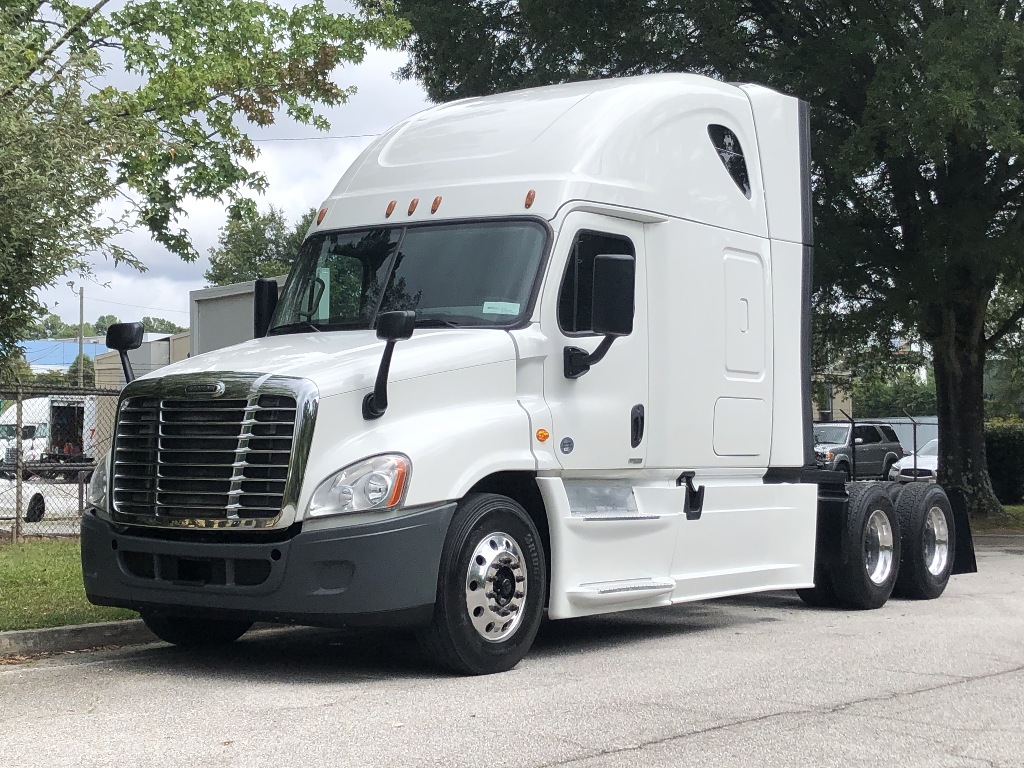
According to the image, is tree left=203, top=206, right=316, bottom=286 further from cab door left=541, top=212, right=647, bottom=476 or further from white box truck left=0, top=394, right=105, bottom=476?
cab door left=541, top=212, right=647, bottom=476

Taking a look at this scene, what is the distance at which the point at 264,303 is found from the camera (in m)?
9.88

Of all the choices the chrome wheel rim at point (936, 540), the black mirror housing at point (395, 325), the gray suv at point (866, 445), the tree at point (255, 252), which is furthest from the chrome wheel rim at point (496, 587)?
the tree at point (255, 252)

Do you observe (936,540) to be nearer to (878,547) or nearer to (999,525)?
(878,547)

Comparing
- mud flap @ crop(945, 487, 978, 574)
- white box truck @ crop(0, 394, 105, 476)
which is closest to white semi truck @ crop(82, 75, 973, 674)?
mud flap @ crop(945, 487, 978, 574)

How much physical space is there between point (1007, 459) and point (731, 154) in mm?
20520

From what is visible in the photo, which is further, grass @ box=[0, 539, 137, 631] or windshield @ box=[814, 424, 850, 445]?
windshield @ box=[814, 424, 850, 445]

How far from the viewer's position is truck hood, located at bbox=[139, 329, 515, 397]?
7.54 m

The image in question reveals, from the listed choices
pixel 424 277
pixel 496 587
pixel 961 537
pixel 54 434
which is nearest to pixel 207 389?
pixel 424 277

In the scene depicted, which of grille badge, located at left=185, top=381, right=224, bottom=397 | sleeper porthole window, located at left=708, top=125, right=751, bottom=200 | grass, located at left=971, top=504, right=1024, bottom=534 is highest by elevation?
sleeper porthole window, located at left=708, top=125, right=751, bottom=200

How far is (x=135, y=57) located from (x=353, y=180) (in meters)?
10.6

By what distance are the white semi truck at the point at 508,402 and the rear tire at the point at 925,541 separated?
1.01 m

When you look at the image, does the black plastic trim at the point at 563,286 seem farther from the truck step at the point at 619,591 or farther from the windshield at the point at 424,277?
the truck step at the point at 619,591

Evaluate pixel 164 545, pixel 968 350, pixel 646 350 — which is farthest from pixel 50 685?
pixel 968 350

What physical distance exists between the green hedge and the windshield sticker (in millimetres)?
22347
